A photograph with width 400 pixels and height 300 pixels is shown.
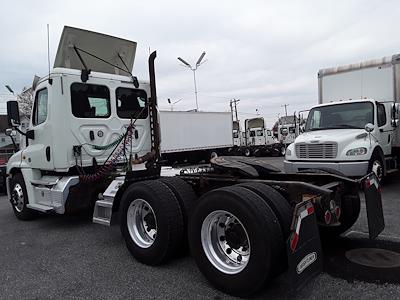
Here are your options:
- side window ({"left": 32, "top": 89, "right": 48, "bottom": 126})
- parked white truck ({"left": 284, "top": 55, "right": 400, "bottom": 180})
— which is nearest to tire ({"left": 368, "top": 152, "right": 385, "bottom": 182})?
parked white truck ({"left": 284, "top": 55, "right": 400, "bottom": 180})

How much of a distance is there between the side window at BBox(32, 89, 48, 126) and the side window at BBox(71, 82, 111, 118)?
545mm

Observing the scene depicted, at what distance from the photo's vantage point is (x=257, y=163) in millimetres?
5184

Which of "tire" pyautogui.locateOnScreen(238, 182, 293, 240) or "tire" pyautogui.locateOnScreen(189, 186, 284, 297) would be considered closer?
"tire" pyautogui.locateOnScreen(189, 186, 284, 297)

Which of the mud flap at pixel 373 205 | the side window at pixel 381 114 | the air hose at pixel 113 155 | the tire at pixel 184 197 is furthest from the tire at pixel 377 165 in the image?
the tire at pixel 184 197

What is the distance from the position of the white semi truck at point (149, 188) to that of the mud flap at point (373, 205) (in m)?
0.01

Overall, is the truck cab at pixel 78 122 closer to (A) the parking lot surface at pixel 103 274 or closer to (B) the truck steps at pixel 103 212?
(A) the parking lot surface at pixel 103 274

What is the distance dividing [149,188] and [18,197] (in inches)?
166

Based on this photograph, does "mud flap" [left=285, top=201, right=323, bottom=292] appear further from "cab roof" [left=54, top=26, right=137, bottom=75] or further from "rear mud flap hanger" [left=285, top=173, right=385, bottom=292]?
"cab roof" [left=54, top=26, right=137, bottom=75]

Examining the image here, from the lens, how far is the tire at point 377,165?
8.98 metres

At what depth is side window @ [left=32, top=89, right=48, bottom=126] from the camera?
264 inches

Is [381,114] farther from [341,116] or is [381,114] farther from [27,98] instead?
[27,98]

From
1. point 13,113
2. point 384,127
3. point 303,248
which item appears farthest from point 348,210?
point 384,127

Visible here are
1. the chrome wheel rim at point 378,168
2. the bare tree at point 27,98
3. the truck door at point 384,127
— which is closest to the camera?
the bare tree at point 27,98

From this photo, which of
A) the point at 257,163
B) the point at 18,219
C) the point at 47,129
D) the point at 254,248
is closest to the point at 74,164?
the point at 47,129
